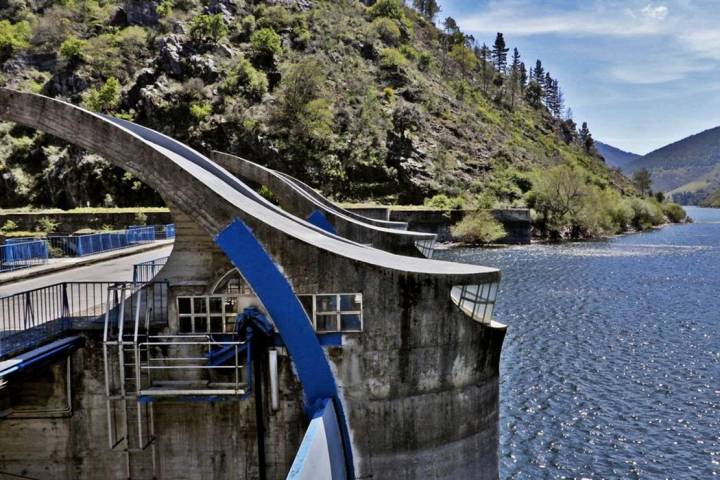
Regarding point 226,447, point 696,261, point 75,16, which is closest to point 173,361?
point 226,447

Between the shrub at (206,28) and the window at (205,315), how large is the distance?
78.1 metres

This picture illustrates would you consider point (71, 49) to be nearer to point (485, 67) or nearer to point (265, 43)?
point (265, 43)

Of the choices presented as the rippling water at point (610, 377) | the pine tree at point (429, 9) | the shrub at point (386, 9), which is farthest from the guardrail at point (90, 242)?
the pine tree at point (429, 9)

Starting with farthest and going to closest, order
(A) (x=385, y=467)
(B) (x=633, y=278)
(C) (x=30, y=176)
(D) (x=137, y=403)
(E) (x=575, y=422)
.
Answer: (C) (x=30, y=176) < (B) (x=633, y=278) < (E) (x=575, y=422) < (D) (x=137, y=403) < (A) (x=385, y=467)

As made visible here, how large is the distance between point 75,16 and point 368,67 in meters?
53.1

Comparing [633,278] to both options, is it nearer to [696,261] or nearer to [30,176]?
[696,261]

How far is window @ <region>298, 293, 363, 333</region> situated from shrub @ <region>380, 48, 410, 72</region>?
9178cm

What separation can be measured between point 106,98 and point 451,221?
51.8 m

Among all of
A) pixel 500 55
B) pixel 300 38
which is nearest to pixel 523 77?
pixel 500 55

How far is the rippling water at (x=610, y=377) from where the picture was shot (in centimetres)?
1658

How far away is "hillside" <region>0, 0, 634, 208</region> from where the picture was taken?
7094cm

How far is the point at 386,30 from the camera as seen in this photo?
363 feet

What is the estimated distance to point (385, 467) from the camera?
11.5 meters

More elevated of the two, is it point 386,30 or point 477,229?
point 386,30
